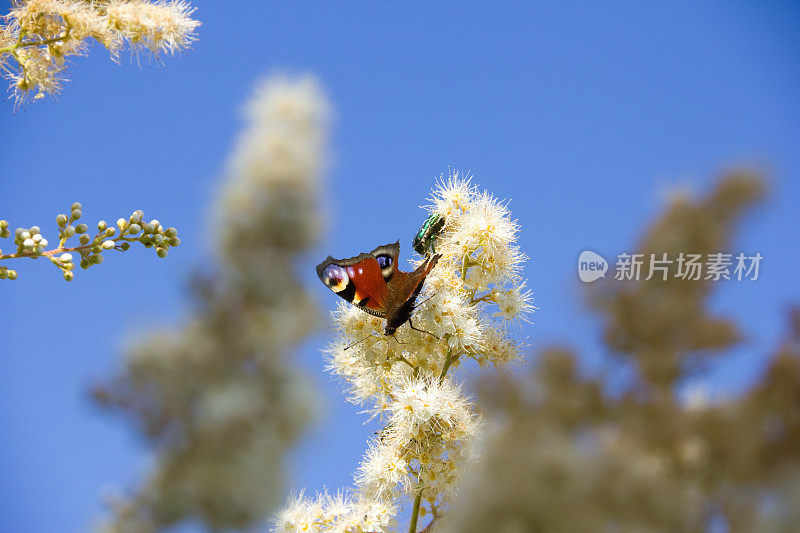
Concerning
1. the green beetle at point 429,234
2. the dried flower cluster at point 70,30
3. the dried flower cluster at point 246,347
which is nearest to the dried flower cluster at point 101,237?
the dried flower cluster at point 70,30

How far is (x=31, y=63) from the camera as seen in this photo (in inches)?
36.2

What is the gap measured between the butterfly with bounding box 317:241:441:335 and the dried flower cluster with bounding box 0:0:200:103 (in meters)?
0.49

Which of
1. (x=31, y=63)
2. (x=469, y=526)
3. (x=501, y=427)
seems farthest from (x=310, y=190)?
(x=469, y=526)

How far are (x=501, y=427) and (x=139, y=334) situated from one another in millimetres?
1420

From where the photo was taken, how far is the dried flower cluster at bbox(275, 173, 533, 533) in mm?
1008

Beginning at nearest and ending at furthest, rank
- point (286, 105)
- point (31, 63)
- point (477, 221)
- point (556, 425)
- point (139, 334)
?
point (556, 425) → point (31, 63) → point (477, 221) → point (139, 334) → point (286, 105)

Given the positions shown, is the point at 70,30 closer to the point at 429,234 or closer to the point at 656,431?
the point at 429,234

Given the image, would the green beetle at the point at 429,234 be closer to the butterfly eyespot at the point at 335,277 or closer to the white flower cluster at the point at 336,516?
the butterfly eyespot at the point at 335,277

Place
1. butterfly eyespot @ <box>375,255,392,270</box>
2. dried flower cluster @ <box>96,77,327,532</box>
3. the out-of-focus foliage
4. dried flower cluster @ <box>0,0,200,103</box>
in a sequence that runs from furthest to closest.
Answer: dried flower cluster @ <box>96,77,327,532</box>
butterfly eyespot @ <box>375,255,392,270</box>
dried flower cluster @ <box>0,0,200,103</box>
the out-of-focus foliage

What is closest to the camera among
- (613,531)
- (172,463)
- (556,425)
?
(613,531)

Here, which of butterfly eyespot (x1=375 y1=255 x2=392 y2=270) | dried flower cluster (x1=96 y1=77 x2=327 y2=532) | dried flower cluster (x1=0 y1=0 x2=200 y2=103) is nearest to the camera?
dried flower cluster (x1=0 y1=0 x2=200 y2=103)

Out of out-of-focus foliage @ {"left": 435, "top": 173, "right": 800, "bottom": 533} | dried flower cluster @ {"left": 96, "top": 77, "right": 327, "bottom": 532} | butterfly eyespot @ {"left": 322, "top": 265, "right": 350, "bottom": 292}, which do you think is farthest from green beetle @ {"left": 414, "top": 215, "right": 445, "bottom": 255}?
dried flower cluster @ {"left": 96, "top": 77, "right": 327, "bottom": 532}

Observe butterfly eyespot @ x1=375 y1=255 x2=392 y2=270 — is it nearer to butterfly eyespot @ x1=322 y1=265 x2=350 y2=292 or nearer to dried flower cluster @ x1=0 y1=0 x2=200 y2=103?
butterfly eyespot @ x1=322 y1=265 x2=350 y2=292

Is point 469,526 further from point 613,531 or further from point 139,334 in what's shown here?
point 139,334
